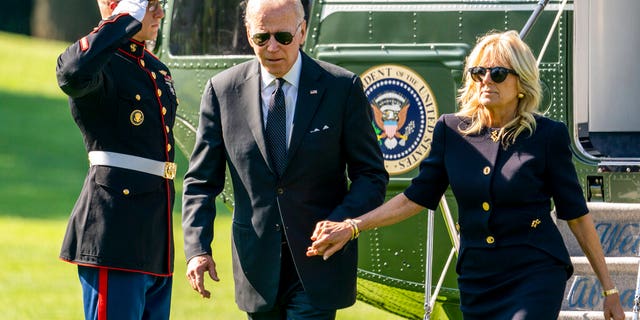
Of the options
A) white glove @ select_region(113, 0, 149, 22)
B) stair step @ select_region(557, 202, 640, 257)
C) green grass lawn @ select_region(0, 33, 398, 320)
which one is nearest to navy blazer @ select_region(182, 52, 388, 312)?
white glove @ select_region(113, 0, 149, 22)

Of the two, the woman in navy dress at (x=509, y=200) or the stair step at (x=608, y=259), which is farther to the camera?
the stair step at (x=608, y=259)

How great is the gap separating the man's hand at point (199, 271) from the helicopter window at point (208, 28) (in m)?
2.45

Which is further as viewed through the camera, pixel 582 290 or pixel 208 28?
pixel 208 28

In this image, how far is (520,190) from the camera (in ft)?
14.7

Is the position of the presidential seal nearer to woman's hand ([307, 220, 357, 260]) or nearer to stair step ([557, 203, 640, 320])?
stair step ([557, 203, 640, 320])

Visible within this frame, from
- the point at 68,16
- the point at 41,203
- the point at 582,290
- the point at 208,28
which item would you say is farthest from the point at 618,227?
the point at 68,16

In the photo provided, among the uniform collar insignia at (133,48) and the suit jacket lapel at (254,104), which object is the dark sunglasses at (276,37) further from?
the uniform collar insignia at (133,48)

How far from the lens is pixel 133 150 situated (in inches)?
201

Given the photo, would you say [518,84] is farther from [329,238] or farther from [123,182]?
[123,182]

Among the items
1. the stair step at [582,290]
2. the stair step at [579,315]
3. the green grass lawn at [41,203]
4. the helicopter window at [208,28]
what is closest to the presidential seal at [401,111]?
the helicopter window at [208,28]

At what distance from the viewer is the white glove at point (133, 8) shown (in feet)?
16.0

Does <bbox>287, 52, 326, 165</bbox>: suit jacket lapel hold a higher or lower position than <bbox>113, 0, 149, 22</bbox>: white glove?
lower

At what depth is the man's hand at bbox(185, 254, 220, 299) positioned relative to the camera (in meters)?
4.68

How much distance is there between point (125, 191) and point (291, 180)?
2.33ft
